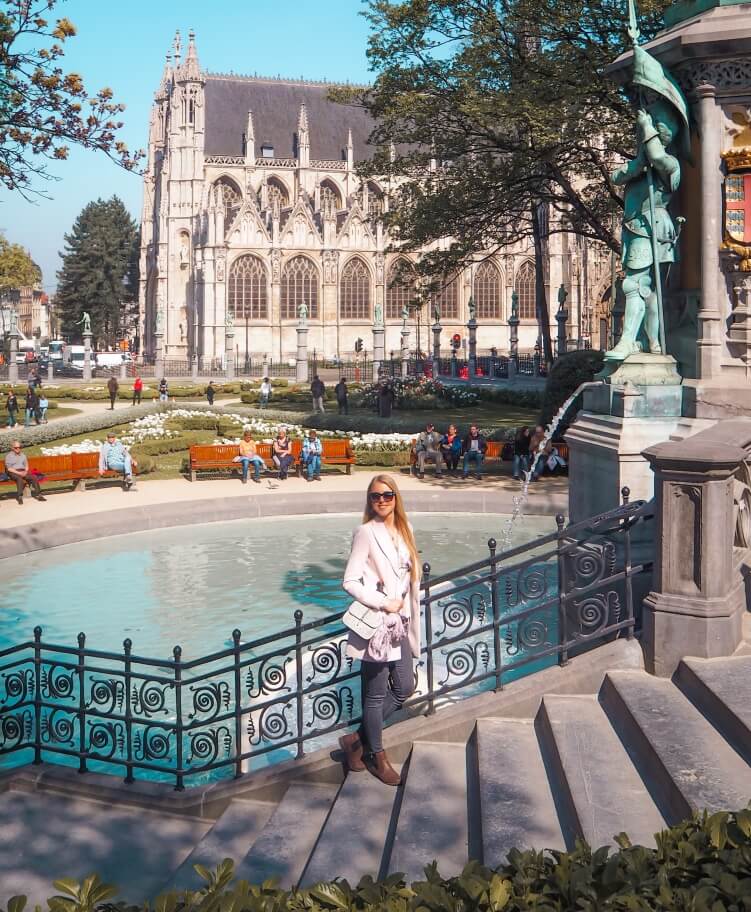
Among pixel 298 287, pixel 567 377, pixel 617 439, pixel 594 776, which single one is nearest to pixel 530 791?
pixel 594 776

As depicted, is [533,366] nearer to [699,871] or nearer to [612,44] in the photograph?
[612,44]

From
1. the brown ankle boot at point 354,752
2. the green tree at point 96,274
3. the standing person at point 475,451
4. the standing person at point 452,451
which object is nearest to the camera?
the brown ankle boot at point 354,752

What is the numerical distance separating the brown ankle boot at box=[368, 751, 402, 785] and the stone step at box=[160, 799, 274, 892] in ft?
2.25

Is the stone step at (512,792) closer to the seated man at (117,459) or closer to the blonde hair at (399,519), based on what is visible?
the blonde hair at (399,519)

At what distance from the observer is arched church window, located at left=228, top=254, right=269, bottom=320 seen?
77.6 m

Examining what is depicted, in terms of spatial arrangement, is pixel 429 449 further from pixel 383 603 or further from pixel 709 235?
pixel 383 603

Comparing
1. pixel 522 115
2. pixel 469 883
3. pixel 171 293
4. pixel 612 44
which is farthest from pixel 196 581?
pixel 171 293

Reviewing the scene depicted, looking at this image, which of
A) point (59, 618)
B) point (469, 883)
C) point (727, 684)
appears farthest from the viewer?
point (59, 618)

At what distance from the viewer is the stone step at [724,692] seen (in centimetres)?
495

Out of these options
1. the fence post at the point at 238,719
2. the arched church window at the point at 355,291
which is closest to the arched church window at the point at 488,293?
the arched church window at the point at 355,291

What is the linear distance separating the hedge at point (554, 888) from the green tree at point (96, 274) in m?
94.0

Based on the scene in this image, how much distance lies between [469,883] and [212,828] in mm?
2819

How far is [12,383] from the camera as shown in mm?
51000

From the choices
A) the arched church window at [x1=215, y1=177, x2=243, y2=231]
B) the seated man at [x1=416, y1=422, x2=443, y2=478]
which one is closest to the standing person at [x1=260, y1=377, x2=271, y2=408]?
the seated man at [x1=416, y1=422, x2=443, y2=478]
